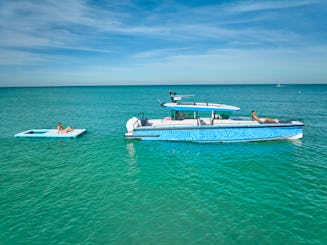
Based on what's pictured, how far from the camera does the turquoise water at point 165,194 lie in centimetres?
892

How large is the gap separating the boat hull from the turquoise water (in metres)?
1.01

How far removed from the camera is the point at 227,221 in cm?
959

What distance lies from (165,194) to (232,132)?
11.9m

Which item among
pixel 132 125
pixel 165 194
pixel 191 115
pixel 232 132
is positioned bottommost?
pixel 165 194

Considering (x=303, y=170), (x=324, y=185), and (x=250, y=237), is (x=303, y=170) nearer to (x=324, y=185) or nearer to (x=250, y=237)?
(x=324, y=185)

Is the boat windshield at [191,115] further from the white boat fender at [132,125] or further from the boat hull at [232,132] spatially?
the white boat fender at [132,125]

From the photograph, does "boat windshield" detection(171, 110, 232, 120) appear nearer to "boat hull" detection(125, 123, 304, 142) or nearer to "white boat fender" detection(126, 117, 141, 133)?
"boat hull" detection(125, 123, 304, 142)

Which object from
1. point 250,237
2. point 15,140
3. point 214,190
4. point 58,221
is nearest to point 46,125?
point 15,140

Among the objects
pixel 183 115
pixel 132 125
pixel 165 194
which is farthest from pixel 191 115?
pixel 165 194

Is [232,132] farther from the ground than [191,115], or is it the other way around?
[191,115]

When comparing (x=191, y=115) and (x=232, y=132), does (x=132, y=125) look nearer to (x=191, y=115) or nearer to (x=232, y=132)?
(x=191, y=115)

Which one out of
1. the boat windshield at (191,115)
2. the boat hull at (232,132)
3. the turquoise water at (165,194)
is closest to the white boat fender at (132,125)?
the boat hull at (232,132)

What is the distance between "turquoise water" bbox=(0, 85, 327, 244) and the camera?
351 inches

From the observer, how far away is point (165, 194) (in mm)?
12039
